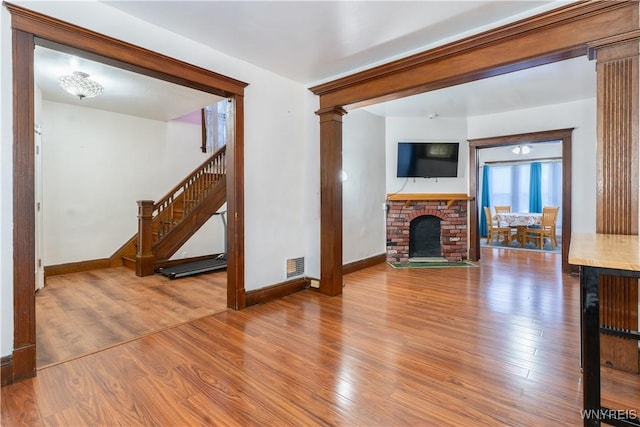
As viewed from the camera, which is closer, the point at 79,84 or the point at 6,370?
the point at 6,370

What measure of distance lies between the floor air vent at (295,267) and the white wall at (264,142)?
0.07 metres

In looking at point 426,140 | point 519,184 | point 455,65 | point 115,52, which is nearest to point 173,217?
point 115,52

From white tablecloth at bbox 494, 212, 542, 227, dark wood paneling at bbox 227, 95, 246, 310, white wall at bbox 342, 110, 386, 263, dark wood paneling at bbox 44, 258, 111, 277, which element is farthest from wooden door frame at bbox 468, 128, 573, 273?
dark wood paneling at bbox 44, 258, 111, 277

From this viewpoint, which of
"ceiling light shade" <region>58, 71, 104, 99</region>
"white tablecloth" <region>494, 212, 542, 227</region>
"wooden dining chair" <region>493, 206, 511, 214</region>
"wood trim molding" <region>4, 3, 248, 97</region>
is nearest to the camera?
"wood trim molding" <region>4, 3, 248, 97</region>

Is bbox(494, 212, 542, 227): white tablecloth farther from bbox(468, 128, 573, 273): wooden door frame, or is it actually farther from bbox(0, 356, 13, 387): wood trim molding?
bbox(0, 356, 13, 387): wood trim molding

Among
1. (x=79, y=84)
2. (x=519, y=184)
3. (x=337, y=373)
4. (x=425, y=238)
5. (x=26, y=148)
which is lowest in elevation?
(x=337, y=373)

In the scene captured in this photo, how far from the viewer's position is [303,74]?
12.2ft

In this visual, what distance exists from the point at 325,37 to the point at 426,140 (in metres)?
3.69

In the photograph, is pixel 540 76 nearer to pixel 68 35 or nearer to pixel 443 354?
pixel 443 354

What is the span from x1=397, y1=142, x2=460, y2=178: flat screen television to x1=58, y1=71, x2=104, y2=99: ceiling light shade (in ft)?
15.4

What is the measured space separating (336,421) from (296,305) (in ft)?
6.22

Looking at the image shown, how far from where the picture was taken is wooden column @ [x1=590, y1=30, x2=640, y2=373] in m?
2.07

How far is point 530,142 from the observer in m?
5.41

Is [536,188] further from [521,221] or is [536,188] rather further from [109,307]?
[109,307]
